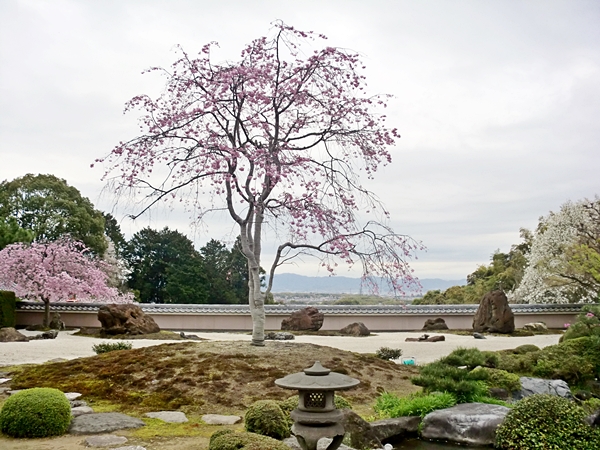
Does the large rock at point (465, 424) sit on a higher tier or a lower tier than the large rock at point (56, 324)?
lower

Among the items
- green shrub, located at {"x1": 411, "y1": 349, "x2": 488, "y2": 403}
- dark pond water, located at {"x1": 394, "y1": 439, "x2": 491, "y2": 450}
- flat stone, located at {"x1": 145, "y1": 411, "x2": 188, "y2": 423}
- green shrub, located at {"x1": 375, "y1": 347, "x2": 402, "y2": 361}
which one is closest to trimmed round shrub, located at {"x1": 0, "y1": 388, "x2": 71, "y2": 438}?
flat stone, located at {"x1": 145, "y1": 411, "x2": 188, "y2": 423}

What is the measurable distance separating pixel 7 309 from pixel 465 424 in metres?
18.8

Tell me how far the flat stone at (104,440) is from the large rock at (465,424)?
3.45m

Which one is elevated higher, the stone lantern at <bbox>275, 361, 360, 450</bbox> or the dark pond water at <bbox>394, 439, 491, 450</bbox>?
the stone lantern at <bbox>275, 361, 360, 450</bbox>

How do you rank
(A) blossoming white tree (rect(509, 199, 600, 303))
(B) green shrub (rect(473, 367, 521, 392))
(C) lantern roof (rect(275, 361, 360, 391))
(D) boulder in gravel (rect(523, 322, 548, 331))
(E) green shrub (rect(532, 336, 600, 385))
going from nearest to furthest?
(C) lantern roof (rect(275, 361, 360, 391)) < (B) green shrub (rect(473, 367, 521, 392)) < (E) green shrub (rect(532, 336, 600, 385)) < (D) boulder in gravel (rect(523, 322, 548, 331)) < (A) blossoming white tree (rect(509, 199, 600, 303))

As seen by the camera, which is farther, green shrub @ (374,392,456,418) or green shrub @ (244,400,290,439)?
green shrub @ (374,392,456,418)

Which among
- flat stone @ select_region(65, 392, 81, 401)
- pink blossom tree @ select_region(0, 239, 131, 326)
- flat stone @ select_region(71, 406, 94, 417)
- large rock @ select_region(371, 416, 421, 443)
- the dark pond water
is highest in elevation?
pink blossom tree @ select_region(0, 239, 131, 326)

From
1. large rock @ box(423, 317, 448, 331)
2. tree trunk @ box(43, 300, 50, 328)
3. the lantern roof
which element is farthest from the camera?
large rock @ box(423, 317, 448, 331)

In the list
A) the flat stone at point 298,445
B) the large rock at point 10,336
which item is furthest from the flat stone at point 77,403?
the large rock at point 10,336

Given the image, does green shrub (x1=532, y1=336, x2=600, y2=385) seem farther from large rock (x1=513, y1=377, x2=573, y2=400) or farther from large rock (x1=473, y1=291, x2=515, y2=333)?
large rock (x1=473, y1=291, x2=515, y2=333)

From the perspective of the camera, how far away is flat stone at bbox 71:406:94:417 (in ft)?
22.9

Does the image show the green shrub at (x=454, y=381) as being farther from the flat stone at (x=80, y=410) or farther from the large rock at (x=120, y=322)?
the large rock at (x=120, y=322)

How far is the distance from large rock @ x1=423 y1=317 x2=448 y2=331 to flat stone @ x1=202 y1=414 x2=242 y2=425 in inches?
623

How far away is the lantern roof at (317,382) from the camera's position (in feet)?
15.6
